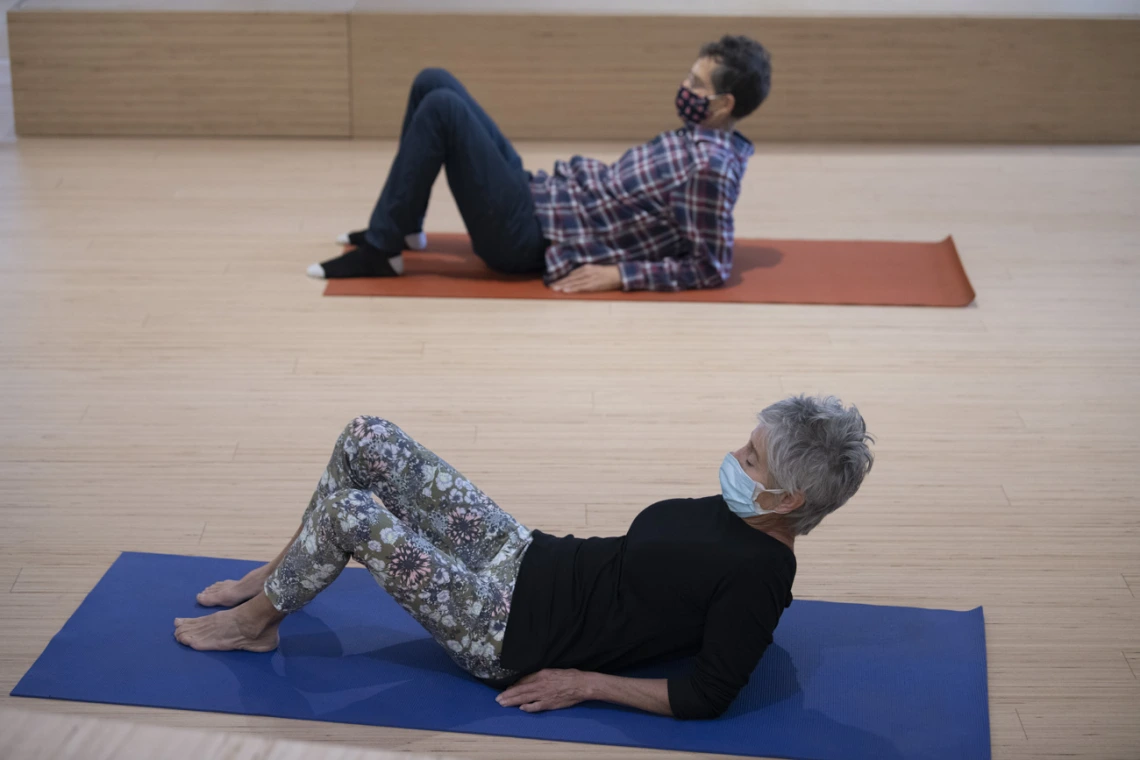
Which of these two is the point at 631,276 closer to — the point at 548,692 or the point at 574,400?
the point at 574,400

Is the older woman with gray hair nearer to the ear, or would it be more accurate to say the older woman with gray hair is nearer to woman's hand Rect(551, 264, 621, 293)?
the ear

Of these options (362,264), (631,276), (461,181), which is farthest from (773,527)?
(362,264)

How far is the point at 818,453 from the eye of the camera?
196 cm

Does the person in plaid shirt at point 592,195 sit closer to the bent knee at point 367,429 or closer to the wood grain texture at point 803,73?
the wood grain texture at point 803,73

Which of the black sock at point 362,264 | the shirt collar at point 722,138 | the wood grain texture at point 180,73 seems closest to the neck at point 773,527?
the shirt collar at point 722,138

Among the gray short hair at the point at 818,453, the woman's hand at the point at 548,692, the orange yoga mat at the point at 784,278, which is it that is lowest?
the woman's hand at the point at 548,692

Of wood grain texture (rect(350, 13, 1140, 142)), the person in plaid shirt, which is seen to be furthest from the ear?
wood grain texture (rect(350, 13, 1140, 142))

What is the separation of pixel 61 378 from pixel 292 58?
266 cm

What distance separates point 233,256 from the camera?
4.26 metres

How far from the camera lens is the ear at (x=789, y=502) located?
1.98 meters

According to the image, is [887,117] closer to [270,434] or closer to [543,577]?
[270,434]

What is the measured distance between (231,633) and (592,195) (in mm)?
2303

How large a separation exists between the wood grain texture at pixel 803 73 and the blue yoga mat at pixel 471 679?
3638mm

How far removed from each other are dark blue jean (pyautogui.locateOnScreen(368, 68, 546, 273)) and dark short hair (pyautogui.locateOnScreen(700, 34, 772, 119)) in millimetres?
771
